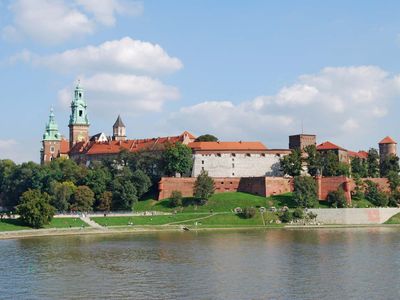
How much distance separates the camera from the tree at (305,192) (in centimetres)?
6938

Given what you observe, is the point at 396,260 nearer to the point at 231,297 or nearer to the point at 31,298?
the point at 231,297

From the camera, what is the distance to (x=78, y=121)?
325ft

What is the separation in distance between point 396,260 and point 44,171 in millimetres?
47419

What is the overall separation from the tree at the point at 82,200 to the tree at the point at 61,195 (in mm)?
682

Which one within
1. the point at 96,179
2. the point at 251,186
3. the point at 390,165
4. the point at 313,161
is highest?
the point at 390,165

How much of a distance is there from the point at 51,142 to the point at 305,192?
45.5 m

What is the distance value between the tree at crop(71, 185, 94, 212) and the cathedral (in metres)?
20.7

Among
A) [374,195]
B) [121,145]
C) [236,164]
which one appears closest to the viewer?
[374,195]

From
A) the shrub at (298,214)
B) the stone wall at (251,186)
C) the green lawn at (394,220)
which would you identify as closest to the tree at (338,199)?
the green lawn at (394,220)

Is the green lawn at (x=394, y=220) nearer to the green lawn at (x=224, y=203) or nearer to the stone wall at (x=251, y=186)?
the green lawn at (x=224, y=203)

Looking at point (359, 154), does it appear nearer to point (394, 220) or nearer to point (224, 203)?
point (394, 220)

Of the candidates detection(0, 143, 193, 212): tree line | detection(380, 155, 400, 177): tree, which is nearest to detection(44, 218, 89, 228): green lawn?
detection(0, 143, 193, 212): tree line

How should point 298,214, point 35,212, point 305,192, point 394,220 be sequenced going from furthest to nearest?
point 305,192, point 394,220, point 298,214, point 35,212

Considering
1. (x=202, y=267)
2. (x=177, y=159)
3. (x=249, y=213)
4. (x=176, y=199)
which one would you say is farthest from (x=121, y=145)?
(x=202, y=267)
